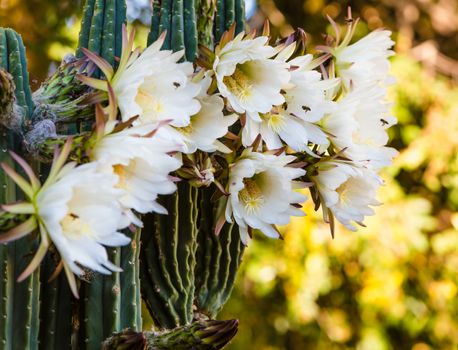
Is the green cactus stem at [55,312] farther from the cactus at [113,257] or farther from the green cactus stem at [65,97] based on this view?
the green cactus stem at [65,97]

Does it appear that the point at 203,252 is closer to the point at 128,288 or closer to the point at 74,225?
the point at 128,288

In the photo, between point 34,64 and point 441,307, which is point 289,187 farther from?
point 34,64

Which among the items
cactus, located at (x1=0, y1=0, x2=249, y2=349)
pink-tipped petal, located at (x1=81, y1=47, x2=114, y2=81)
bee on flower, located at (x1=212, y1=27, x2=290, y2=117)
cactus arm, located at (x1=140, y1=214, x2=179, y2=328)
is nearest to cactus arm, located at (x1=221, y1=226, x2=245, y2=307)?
cactus, located at (x1=0, y1=0, x2=249, y2=349)

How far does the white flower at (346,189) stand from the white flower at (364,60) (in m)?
0.13

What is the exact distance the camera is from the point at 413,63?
2584mm

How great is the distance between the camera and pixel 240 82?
0.85m

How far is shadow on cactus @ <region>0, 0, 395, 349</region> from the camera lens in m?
0.67

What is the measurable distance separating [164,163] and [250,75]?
198mm

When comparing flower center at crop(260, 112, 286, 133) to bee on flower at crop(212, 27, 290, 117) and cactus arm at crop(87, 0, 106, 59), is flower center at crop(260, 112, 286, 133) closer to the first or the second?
bee on flower at crop(212, 27, 290, 117)

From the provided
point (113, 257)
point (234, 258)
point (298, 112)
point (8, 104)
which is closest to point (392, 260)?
point (234, 258)

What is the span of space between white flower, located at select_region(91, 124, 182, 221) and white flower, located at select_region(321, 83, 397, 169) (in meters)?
0.25

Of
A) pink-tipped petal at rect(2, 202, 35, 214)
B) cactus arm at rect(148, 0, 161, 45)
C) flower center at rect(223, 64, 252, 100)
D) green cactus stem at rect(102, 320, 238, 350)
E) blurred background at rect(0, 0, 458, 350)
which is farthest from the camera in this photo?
blurred background at rect(0, 0, 458, 350)

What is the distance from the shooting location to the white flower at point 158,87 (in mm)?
737

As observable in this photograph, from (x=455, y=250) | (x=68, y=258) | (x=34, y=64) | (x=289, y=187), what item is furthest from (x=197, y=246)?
(x=34, y=64)
